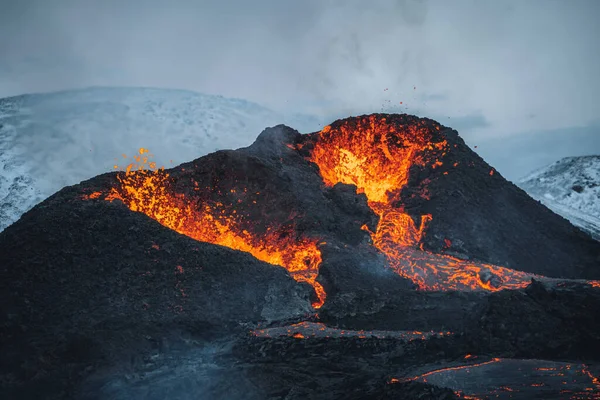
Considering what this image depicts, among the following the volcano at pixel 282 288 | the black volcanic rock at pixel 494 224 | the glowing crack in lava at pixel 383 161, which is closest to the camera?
the volcano at pixel 282 288

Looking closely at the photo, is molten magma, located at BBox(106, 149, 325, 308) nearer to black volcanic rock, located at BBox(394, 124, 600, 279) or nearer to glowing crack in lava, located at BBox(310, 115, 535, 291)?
glowing crack in lava, located at BBox(310, 115, 535, 291)

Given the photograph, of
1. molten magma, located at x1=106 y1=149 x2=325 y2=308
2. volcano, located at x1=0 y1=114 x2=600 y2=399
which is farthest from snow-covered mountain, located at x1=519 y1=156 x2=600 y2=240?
molten magma, located at x1=106 y1=149 x2=325 y2=308

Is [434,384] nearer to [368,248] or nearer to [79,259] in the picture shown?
[79,259]

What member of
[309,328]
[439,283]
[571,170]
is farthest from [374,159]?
[571,170]

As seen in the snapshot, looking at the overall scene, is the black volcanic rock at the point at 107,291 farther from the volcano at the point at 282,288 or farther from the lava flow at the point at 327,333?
the lava flow at the point at 327,333

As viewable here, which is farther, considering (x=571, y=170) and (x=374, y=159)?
(x=571, y=170)

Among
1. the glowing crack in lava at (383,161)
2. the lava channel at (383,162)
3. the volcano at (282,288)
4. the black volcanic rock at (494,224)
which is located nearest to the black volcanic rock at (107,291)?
the volcano at (282,288)
